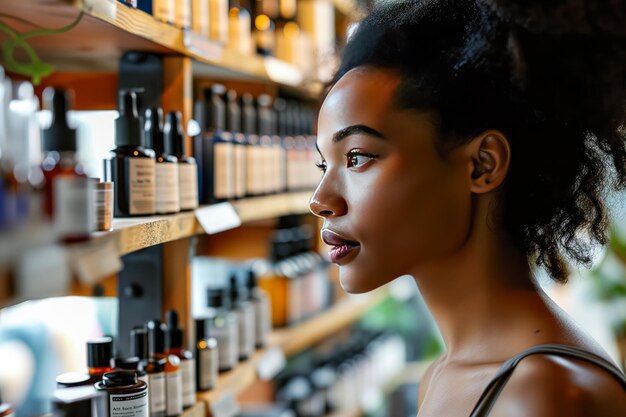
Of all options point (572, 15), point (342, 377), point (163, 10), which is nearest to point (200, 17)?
point (163, 10)

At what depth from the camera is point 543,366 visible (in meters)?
1.04

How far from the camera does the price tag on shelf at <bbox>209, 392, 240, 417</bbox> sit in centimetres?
174

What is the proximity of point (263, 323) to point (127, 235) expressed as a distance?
122cm

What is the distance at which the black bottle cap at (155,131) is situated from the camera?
1.52 m

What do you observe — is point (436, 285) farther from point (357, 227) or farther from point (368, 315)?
point (368, 315)

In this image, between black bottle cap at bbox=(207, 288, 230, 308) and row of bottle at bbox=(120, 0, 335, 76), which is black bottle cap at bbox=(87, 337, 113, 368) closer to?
row of bottle at bbox=(120, 0, 335, 76)

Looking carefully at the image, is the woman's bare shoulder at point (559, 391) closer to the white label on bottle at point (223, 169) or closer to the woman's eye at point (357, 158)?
the woman's eye at point (357, 158)

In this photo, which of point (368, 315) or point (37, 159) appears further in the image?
point (368, 315)

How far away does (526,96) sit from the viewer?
1.09 meters

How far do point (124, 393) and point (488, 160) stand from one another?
0.68m

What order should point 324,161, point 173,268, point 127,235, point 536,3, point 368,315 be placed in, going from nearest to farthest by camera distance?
point 536,3 → point 127,235 → point 324,161 → point 173,268 → point 368,315

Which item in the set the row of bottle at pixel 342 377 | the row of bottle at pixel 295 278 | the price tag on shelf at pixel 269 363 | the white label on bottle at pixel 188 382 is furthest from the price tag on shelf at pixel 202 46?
the row of bottle at pixel 342 377

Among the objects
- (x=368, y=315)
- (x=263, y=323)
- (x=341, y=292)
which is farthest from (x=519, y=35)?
(x=368, y=315)

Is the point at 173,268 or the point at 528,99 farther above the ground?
the point at 528,99
